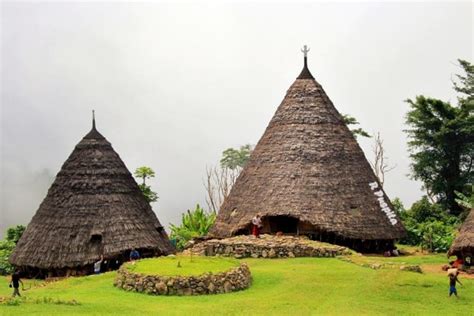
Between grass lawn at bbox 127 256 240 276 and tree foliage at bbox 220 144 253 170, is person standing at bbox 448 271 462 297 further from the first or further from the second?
tree foliage at bbox 220 144 253 170

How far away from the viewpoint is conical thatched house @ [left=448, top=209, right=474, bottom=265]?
80.7 ft

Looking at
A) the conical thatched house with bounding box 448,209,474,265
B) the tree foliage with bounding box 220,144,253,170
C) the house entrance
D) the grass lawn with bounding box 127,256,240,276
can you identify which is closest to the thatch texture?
the house entrance

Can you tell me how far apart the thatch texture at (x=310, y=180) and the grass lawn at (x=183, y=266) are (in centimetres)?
740

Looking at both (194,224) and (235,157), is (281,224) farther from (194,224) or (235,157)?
(235,157)

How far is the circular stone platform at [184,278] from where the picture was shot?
18.9 meters

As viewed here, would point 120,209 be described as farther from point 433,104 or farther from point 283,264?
point 433,104

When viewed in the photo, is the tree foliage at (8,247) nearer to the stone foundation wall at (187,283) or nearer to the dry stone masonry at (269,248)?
the dry stone masonry at (269,248)

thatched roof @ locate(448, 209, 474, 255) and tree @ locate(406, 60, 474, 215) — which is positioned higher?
tree @ locate(406, 60, 474, 215)

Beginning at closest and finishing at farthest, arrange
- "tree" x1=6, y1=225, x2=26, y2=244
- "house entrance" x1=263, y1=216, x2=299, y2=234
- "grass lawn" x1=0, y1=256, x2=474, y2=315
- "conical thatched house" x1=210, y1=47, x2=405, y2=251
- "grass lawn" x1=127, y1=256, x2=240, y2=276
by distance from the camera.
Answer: "grass lawn" x1=0, y1=256, x2=474, y2=315 → "grass lawn" x1=127, y1=256, x2=240, y2=276 → "conical thatched house" x1=210, y1=47, x2=405, y2=251 → "house entrance" x1=263, y1=216, x2=299, y2=234 → "tree" x1=6, y1=225, x2=26, y2=244

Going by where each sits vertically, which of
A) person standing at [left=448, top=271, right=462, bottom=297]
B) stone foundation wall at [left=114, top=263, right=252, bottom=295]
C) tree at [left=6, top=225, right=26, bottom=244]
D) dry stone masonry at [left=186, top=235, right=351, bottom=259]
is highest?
tree at [left=6, top=225, right=26, bottom=244]

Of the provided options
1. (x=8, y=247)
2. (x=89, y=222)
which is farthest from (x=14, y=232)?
(x=89, y=222)

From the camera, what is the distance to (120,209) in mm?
28953

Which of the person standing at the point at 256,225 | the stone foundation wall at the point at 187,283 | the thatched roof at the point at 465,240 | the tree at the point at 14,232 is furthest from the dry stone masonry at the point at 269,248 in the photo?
the tree at the point at 14,232

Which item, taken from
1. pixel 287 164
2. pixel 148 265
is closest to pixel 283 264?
pixel 148 265
